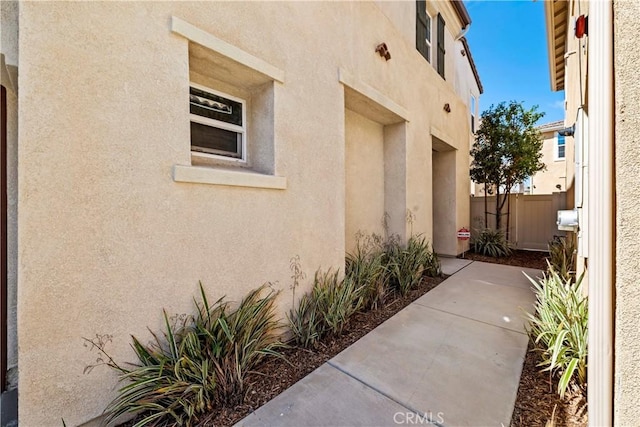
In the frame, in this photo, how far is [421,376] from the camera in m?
2.69

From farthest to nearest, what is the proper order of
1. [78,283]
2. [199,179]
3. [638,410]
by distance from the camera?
[199,179] < [78,283] < [638,410]

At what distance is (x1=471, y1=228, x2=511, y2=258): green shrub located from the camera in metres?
8.11

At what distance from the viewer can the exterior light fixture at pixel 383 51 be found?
5.00 metres

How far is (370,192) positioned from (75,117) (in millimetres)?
4859

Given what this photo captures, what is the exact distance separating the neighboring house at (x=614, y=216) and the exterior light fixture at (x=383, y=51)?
4097mm

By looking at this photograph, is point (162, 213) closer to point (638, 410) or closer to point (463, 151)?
point (638, 410)

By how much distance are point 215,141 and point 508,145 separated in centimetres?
869

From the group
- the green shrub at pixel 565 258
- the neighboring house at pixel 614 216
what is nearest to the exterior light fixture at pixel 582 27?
the neighboring house at pixel 614 216

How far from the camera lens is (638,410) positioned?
1.10 meters

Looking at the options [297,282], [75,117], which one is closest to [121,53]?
[75,117]

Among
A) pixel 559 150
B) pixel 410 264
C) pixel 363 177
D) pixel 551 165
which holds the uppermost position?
pixel 559 150

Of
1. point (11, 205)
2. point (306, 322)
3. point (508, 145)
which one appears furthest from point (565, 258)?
point (11, 205)

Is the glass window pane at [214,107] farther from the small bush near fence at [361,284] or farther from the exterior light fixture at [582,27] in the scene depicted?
the exterior light fixture at [582,27]

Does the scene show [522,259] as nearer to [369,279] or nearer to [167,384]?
[369,279]
